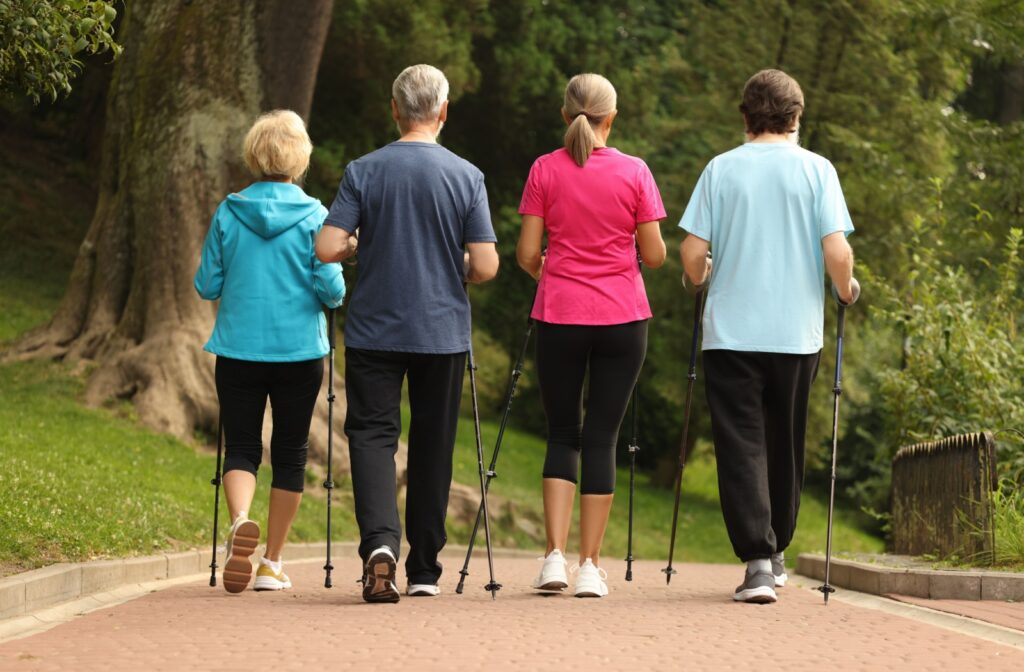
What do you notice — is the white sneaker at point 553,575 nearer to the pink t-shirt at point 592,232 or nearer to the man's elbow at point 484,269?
the pink t-shirt at point 592,232

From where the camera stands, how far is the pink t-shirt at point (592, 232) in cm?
744

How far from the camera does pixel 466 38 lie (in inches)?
967

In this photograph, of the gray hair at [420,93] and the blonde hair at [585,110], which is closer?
the gray hair at [420,93]

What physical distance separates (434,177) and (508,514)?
38.5 feet

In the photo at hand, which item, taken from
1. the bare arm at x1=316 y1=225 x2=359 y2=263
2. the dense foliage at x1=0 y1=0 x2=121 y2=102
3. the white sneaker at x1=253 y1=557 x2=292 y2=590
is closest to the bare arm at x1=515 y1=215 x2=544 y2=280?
the bare arm at x1=316 y1=225 x2=359 y2=263

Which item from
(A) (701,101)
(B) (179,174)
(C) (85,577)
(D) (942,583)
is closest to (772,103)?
(D) (942,583)

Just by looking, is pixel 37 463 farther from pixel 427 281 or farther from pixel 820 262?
pixel 820 262

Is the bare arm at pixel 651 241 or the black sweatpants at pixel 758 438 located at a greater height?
the bare arm at pixel 651 241

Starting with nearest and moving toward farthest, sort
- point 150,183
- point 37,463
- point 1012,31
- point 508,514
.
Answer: point 37,463 → point 150,183 → point 508,514 → point 1012,31

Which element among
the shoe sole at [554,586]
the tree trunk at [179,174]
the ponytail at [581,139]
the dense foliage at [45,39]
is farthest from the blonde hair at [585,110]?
the tree trunk at [179,174]

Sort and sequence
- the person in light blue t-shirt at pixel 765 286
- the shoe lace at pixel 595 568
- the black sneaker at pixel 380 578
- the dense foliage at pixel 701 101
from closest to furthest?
the black sneaker at pixel 380 578 < the person in light blue t-shirt at pixel 765 286 < the shoe lace at pixel 595 568 < the dense foliage at pixel 701 101

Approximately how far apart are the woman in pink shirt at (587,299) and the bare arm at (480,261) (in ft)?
0.93

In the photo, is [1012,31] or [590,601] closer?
[590,601]

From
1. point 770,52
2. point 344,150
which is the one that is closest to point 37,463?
point 344,150
